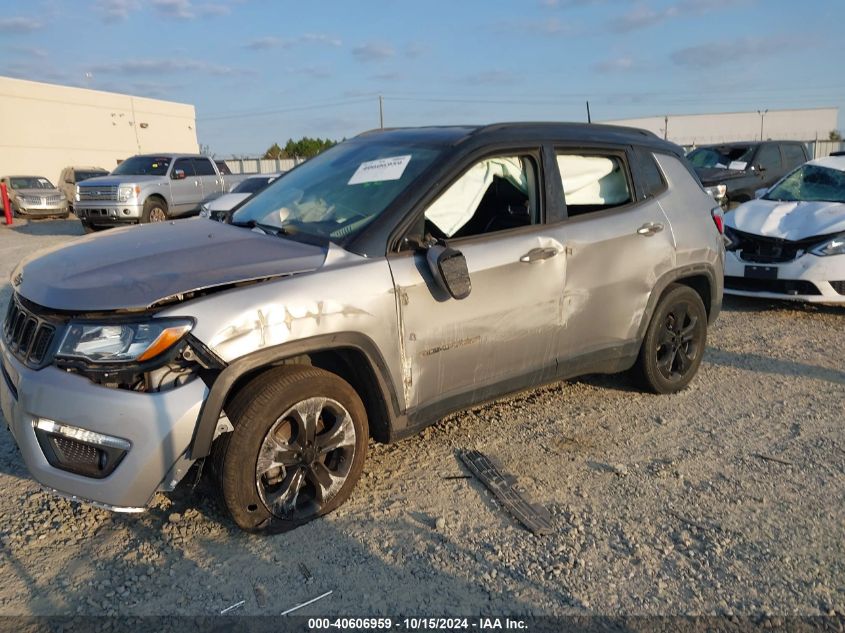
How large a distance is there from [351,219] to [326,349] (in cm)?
78

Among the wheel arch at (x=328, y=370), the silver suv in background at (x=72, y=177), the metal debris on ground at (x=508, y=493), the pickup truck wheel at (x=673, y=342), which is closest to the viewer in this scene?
the wheel arch at (x=328, y=370)

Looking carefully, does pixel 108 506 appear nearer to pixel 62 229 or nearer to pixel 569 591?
pixel 569 591

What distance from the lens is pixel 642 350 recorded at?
4.41 meters

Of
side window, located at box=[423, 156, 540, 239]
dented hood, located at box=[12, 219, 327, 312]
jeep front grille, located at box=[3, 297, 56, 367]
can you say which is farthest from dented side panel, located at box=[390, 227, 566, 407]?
jeep front grille, located at box=[3, 297, 56, 367]

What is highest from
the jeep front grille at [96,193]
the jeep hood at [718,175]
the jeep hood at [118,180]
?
the jeep hood at [118,180]

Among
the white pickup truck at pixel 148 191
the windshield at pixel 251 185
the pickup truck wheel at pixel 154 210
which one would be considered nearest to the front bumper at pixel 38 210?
the white pickup truck at pixel 148 191

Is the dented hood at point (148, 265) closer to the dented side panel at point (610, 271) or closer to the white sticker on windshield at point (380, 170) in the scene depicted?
the white sticker on windshield at point (380, 170)

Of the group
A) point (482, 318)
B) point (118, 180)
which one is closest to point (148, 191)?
point (118, 180)

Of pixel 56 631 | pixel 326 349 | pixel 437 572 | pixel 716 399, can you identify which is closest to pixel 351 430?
pixel 326 349

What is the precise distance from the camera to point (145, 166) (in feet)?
50.0

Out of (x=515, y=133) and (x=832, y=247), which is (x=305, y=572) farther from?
(x=832, y=247)

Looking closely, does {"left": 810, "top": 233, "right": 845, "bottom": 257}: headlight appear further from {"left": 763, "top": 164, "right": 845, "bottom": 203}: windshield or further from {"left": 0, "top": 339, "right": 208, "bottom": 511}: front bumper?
{"left": 0, "top": 339, "right": 208, "bottom": 511}: front bumper

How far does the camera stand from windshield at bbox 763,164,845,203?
7.57 metres

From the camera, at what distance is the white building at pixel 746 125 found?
49688 millimetres
